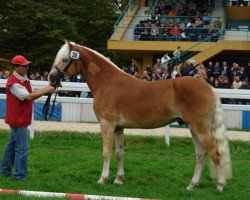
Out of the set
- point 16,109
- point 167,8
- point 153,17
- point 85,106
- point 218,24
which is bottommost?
point 85,106

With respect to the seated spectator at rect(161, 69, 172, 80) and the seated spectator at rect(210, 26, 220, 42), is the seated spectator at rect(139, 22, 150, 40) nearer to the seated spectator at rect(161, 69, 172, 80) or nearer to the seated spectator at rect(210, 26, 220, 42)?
the seated spectator at rect(210, 26, 220, 42)

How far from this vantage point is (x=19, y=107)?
9.33m

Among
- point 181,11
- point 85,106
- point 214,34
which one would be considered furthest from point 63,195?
point 181,11

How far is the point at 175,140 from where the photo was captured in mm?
14148

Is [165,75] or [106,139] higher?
[165,75]

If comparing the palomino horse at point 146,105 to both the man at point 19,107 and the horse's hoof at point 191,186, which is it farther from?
the man at point 19,107

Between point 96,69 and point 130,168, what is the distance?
2.17 m

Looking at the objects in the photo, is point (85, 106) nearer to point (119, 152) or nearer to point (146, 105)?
point (119, 152)

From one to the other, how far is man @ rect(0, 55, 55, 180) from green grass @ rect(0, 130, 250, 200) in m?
0.37

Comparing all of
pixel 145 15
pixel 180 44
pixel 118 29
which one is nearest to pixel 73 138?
pixel 180 44

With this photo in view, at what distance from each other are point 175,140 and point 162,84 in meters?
4.99

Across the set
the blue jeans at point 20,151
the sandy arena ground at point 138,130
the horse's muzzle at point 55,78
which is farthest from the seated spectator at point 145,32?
the blue jeans at point 20,151

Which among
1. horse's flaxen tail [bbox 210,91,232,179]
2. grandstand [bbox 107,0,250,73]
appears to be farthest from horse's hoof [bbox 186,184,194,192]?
grandstand [bbox 107,0,250,73]

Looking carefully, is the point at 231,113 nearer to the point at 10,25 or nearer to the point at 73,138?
the point at 73,138
